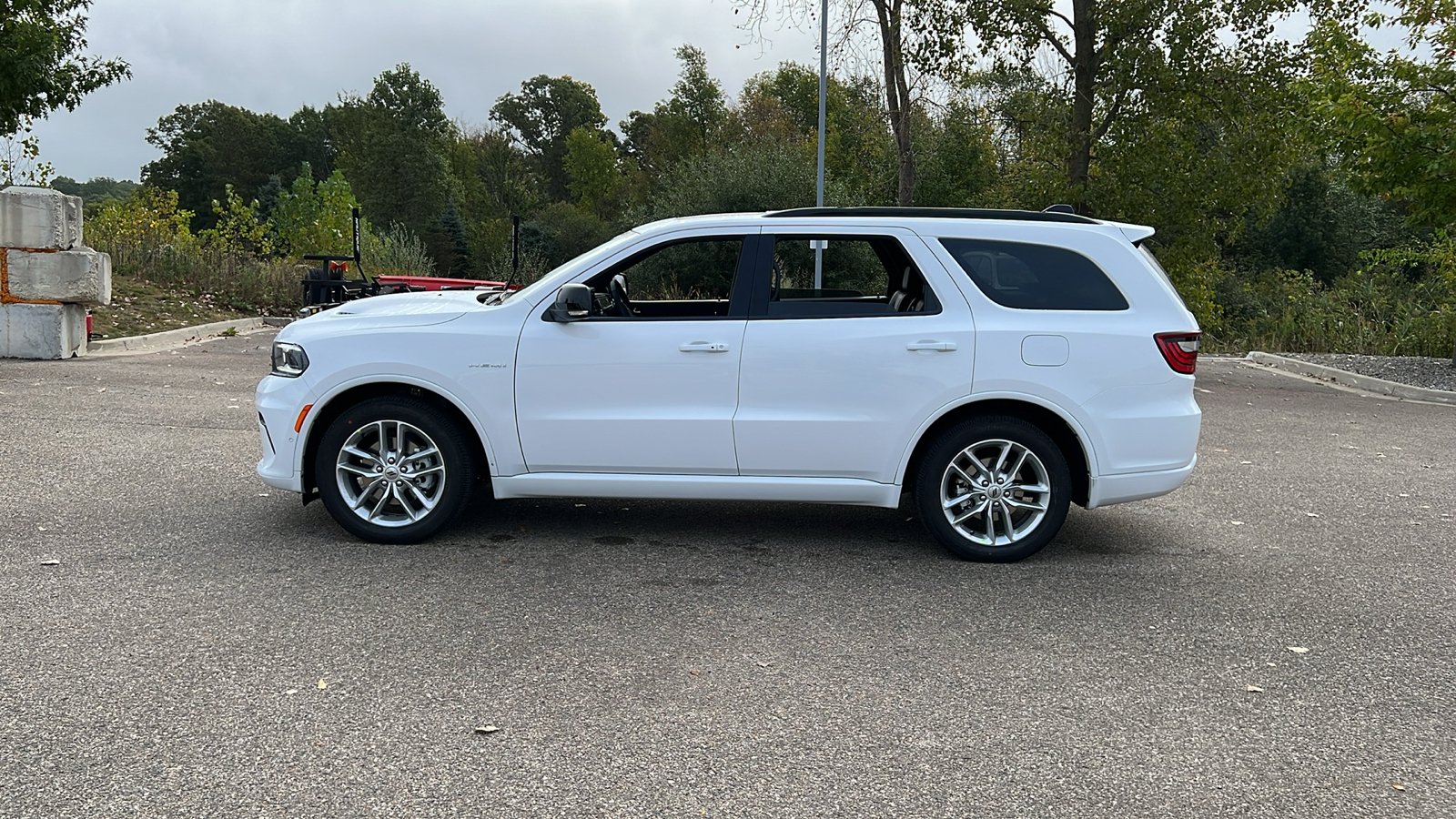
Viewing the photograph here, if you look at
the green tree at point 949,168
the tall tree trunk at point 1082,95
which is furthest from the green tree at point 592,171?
the tall tree trunk at point 1082,95

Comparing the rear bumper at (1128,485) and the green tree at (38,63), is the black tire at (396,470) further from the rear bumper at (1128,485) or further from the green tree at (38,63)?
the green tree at (38,63)

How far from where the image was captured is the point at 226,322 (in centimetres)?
1920

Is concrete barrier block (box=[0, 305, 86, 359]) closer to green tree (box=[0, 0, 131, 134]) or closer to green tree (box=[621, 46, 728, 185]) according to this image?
green tree (box=[0, 0, 131, 134])

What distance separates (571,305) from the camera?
19.3 feet

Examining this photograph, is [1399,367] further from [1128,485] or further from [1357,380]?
[1128,485]

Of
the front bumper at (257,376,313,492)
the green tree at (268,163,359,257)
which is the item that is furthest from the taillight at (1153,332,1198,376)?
the green tree at (268,163,359,257)

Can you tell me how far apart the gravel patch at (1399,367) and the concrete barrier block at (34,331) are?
677 inches

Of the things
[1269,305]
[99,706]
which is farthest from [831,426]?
[1269,305]

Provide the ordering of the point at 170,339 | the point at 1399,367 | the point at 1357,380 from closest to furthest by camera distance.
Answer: the point at 1357,380, the point at 170,339, the point at 1399,367

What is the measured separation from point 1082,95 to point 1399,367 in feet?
22.5

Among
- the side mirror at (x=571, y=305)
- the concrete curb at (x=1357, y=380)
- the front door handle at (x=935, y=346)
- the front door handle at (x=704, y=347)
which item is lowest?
the concrete curb at (x=1357, y=380)

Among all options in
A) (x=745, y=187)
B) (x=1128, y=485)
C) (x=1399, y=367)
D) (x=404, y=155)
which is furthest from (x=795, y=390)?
(x=404, y=155)

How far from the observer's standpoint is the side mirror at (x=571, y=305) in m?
5.86

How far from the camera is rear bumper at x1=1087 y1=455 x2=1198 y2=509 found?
6012 mm
